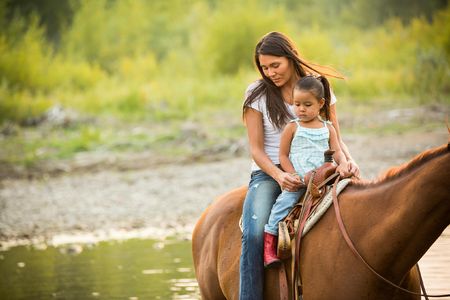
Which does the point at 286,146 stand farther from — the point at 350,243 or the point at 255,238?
the point at 350,243

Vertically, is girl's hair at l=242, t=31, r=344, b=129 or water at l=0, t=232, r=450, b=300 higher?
girl's hair at l=242, t=31, r=344, b=129

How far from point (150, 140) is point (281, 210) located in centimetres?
1411

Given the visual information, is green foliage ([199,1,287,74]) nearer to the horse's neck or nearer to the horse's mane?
the horse's mane

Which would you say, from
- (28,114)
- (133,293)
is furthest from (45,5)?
(133,293)

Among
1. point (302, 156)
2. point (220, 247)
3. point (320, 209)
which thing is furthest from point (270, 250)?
point (220, 247)

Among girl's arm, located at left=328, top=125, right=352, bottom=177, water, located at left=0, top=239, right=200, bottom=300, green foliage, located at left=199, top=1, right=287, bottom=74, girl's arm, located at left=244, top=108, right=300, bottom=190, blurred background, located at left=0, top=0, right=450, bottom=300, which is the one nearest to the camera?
girl's arm, located at left=328, top=125, right=352, bottom=177

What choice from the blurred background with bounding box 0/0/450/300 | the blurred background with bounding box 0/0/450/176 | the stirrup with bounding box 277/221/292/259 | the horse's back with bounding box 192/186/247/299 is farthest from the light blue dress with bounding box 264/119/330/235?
the blurred background with bounding box 0/0/450/176

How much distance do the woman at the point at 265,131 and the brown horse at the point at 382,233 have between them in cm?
16

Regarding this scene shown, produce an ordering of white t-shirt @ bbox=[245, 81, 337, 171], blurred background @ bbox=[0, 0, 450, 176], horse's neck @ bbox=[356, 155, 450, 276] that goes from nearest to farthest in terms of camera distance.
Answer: horse's neck @ bbox=[356, 155, 450, 276] → white t-shirt @ bbox=[245, 81, 337, 171] → blurred background @ bbox=[0, 0, 450, 176]

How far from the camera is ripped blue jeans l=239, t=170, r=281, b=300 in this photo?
15.9 ft

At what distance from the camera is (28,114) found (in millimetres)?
23141

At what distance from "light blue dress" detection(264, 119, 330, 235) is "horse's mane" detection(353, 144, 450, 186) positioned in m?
0.29

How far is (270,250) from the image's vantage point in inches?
188

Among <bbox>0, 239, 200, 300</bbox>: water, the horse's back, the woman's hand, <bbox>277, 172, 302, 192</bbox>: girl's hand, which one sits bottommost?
<bbox>0, 239, 200, 300</bbox>: water
